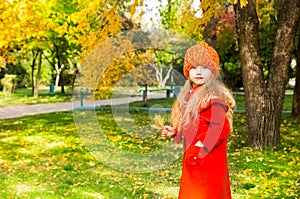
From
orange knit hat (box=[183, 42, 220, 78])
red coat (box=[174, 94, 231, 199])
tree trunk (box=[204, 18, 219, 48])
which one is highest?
tree trunk (box=[204, 18, 219, 48])

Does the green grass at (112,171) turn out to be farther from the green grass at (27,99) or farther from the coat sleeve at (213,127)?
the green grass at (27,99)

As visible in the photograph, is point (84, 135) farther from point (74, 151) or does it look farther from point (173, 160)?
point (173, 160)

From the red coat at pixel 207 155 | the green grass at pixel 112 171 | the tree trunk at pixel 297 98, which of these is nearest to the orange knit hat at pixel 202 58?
the red coat at pixel 207 155

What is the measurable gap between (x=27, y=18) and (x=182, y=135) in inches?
255

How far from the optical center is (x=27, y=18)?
8.53 metres

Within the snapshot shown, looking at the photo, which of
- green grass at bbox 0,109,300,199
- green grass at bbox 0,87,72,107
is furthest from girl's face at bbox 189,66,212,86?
green grass at bbox 0,87,72,107

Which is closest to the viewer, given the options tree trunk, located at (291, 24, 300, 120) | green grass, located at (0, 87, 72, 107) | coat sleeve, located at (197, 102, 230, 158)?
coat sleeve, located at (197, 102, 230, 158)

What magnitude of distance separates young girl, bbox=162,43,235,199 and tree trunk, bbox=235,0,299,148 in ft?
15.0

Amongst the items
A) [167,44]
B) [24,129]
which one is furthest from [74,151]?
[167,44]

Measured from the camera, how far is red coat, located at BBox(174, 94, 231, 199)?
2.85 m

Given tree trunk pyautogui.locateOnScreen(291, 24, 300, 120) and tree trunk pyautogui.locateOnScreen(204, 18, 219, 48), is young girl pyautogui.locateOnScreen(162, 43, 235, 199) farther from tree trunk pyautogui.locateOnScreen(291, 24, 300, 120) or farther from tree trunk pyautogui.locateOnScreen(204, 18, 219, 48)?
tree trunk pyautogui.locateOnScreen(291, 24, 300, 120)

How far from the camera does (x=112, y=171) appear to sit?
6.01 metres

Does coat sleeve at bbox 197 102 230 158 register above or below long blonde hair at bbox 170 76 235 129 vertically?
below

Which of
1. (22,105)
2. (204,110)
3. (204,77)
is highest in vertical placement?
(204,77)
